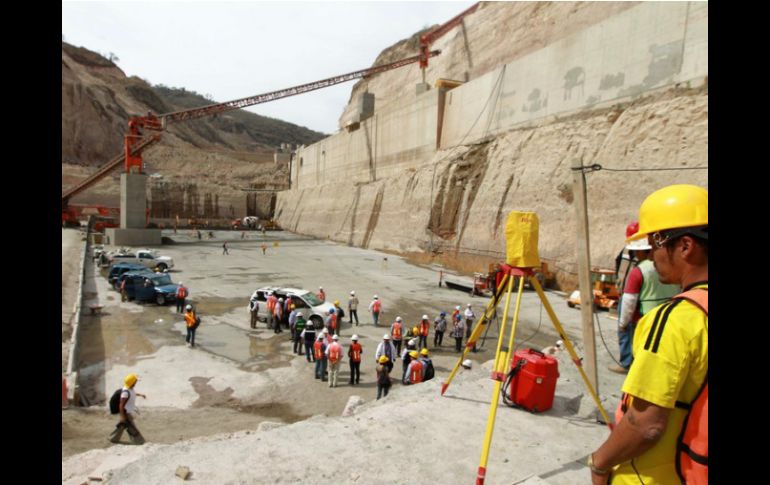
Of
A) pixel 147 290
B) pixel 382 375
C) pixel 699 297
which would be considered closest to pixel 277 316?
pixel 382 375

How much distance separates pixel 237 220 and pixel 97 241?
1105 inches

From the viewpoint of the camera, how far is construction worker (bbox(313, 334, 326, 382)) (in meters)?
10.7

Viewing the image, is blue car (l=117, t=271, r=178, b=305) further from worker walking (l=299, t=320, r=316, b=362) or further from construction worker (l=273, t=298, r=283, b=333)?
worker walking (l=299, t=320, r=316, b=362)

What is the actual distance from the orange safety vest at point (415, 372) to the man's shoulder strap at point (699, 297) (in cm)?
784

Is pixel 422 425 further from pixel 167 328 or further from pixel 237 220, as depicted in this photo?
pixel 237 220

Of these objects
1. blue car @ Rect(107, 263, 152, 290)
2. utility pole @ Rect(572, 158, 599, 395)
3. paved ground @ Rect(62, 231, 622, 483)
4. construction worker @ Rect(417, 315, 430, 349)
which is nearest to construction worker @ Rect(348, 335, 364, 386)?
paved ground @ Rect(62, 231, 622, 483)

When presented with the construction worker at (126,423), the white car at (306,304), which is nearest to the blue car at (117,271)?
the white car at (306,304)

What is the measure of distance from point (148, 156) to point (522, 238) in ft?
291

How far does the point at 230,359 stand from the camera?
473 inches

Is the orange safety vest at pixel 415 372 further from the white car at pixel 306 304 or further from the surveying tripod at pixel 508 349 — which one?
the white car at pixel 306 304
